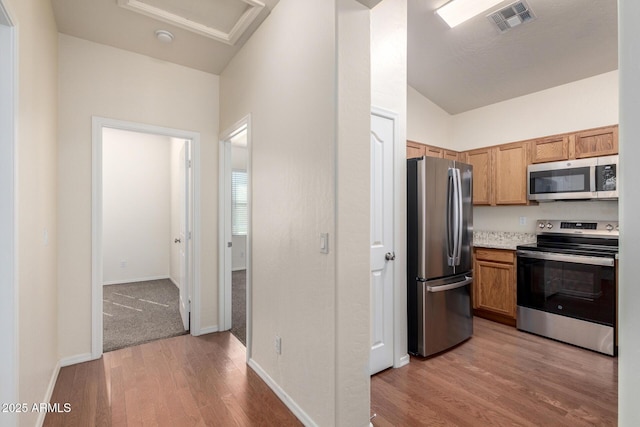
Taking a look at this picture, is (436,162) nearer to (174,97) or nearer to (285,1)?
(285,1)

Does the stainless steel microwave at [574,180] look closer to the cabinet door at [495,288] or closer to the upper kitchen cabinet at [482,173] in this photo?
the upper kitchen cabinet at [482,173]

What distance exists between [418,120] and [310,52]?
8.81ft

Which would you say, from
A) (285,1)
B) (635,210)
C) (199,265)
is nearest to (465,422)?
(635,210)

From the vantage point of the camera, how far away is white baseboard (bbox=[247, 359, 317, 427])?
188 centimetres

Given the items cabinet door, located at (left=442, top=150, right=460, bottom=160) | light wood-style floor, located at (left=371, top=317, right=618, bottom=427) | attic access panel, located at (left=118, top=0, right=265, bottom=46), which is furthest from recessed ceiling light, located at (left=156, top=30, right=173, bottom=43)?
cabinet door, located at (left=442, top=150, right=460, bottom=160)

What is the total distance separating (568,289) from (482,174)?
1667mm

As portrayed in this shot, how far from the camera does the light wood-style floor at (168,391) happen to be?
6.33 ft

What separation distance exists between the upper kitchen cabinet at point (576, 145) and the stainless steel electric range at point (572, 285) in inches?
29.8

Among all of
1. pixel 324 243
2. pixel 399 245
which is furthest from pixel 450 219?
pixel 324 243

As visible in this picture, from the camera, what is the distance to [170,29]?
8.43 feet

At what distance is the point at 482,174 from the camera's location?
4078mm

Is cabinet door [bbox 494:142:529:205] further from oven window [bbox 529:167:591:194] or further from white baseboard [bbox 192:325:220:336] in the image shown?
white baseboard [bbox 192:325:220:336]

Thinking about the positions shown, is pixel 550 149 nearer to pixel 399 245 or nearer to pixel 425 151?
pixel 425 151

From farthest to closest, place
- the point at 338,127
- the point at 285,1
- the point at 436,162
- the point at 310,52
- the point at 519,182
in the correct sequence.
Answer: the point at 519,182, the point at 436,162, the point at 285,1, the point at 310,52, the point at 338,127
